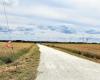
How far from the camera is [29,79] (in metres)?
15.5

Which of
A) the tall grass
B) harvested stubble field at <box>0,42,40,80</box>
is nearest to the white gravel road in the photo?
harvested stubble field at <box>0,42,40,80</box>

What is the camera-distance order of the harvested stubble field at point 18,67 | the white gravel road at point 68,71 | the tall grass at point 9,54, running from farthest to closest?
the tall grass at point 9,54, the harvested stubble field at point 18,67, the white gravel road at point 68,71

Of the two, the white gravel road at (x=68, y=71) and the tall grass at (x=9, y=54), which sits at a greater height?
the white gravel road at (x=68, y=71)

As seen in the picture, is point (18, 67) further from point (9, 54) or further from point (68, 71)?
point (9, 54)

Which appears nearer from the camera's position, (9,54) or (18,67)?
(18,67)

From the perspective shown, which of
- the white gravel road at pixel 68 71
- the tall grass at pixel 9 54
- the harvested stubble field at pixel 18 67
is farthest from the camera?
the tall grass at pixel 9 54

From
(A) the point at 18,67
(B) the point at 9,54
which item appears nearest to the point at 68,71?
(A) the point at 18,67

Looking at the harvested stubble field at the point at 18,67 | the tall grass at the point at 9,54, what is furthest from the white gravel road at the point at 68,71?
the tall grass at the point at 9,54

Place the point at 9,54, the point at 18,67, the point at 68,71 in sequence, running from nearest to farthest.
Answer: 1. the point at 68,71
2. the point at 18,67
3. the point at 9,54

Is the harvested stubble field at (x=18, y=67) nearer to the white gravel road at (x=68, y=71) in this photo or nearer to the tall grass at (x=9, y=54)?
the tall grass at (x=9, y=54)

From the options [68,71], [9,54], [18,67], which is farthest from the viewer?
[9,54]

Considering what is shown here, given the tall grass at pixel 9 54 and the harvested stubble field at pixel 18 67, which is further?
the tall grass at pixel 9 54

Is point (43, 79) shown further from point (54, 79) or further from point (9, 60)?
point (9, 60)

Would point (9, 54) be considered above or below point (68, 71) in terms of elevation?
below
